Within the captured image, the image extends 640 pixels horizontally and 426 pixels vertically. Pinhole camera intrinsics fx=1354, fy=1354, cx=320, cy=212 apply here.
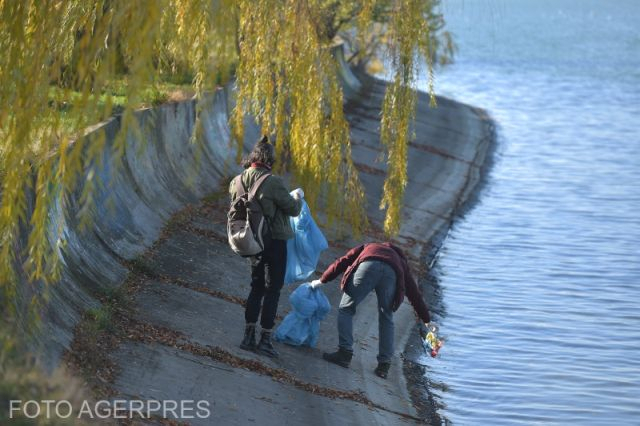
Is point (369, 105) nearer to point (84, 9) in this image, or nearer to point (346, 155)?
point (346, 155)

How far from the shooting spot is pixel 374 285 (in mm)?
12703

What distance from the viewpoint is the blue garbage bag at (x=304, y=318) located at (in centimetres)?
1320

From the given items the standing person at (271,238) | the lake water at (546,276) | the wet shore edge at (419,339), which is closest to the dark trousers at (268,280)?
the standing person at (271,238)

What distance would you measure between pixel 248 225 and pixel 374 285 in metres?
1.59

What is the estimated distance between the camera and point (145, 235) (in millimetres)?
15500

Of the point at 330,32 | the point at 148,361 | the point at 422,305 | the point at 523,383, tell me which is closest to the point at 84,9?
the point at 148,361

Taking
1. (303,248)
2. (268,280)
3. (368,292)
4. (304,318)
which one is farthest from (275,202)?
(304,318)

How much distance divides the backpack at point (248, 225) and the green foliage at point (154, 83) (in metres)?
1.23

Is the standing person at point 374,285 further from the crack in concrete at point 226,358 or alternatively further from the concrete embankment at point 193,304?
the crack in concrete at point 226,358

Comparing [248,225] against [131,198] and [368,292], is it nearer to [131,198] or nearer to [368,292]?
[368,292]

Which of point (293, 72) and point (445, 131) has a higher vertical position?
point (293, 72)

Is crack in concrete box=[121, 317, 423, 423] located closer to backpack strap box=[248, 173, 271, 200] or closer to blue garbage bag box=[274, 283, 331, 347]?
blue garbage bag box=[274, 283, 331, 347]

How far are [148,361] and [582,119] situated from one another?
41.9 m

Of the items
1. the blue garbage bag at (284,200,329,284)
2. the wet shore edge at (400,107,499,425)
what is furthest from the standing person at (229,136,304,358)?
the wet shore edge at (400,107,499,425)
